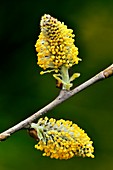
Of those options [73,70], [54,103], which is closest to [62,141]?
[54,103]

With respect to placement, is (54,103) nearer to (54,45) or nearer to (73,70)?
(54,45)

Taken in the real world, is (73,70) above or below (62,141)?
above

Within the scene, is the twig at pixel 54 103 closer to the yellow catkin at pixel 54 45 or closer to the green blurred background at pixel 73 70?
the yellow catkin at pixel 54 45

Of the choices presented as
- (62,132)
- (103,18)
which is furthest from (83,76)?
(62,132)

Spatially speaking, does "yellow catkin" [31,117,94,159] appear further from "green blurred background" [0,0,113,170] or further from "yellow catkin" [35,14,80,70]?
"green blurred background" [0,0,113,170]

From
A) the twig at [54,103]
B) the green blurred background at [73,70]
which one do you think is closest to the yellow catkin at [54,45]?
the twig at [54,103]
